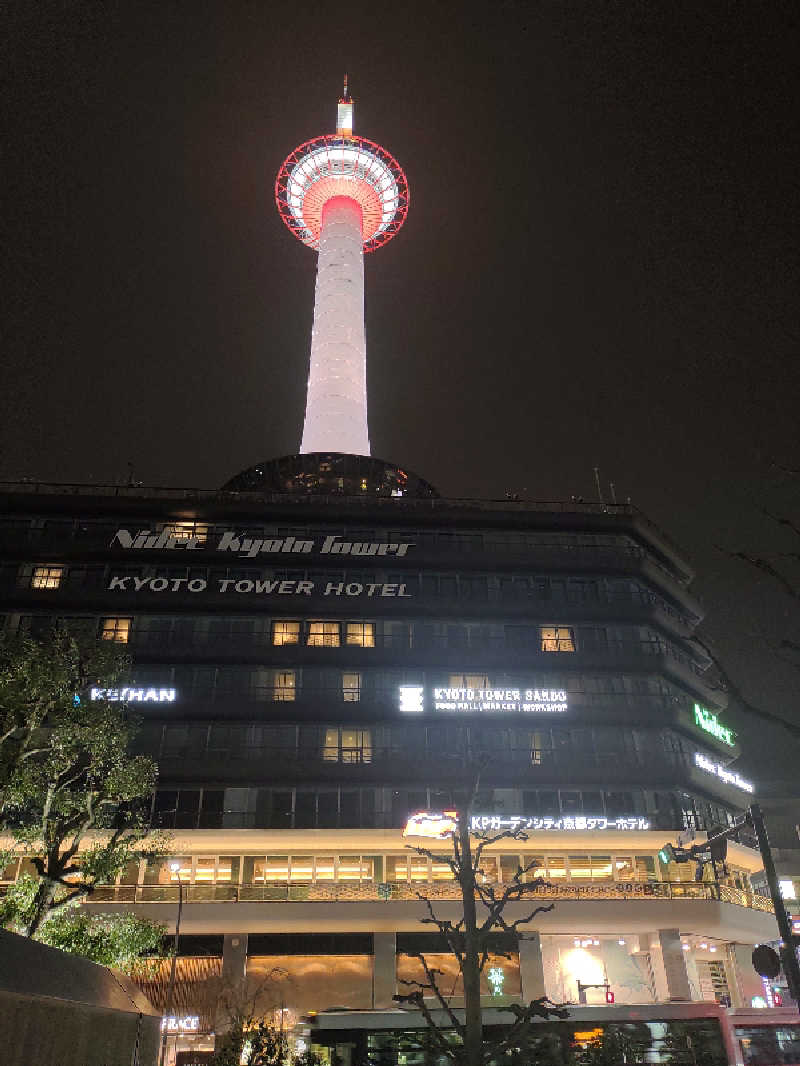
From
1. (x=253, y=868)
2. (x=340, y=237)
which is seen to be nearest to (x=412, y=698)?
(x=253, y=868)

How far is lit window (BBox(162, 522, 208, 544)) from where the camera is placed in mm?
54969

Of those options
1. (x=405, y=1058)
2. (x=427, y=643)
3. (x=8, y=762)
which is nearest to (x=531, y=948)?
(x=427, y=643)

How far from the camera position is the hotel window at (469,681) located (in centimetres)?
5181

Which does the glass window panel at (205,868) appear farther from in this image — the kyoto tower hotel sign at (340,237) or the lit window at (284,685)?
the kyoto tower hotel sign at (340,237)

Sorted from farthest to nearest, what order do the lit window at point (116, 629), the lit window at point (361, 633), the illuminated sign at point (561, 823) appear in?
the lit window at point (361, 633) → the lit window at point (116, 629) → the illuminated sign at point (561, 823)

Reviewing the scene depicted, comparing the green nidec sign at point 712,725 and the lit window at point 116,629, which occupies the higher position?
the lit window at point 116,629

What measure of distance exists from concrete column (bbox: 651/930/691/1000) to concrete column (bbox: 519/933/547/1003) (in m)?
6.24

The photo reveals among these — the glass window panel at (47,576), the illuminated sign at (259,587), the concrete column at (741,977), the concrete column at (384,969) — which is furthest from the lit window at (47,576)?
the concrete column at (741,977)

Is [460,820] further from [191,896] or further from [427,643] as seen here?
[427,643]

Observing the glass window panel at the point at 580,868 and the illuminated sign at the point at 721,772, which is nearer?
the glass window panel at the point at 580,868

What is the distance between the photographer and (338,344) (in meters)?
87.2

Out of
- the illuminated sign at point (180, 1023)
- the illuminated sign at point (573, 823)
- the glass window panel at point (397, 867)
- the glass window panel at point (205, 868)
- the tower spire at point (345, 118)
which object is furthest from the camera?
the tower spire at point (345, 118)

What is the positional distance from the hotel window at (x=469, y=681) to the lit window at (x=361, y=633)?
5.20 meters

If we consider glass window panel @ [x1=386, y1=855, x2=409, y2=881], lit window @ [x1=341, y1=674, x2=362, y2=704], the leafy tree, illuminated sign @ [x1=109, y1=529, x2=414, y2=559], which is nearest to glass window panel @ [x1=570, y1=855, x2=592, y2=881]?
glass window panel @ [x1=386, y1=855, x2=409, y2=881]
